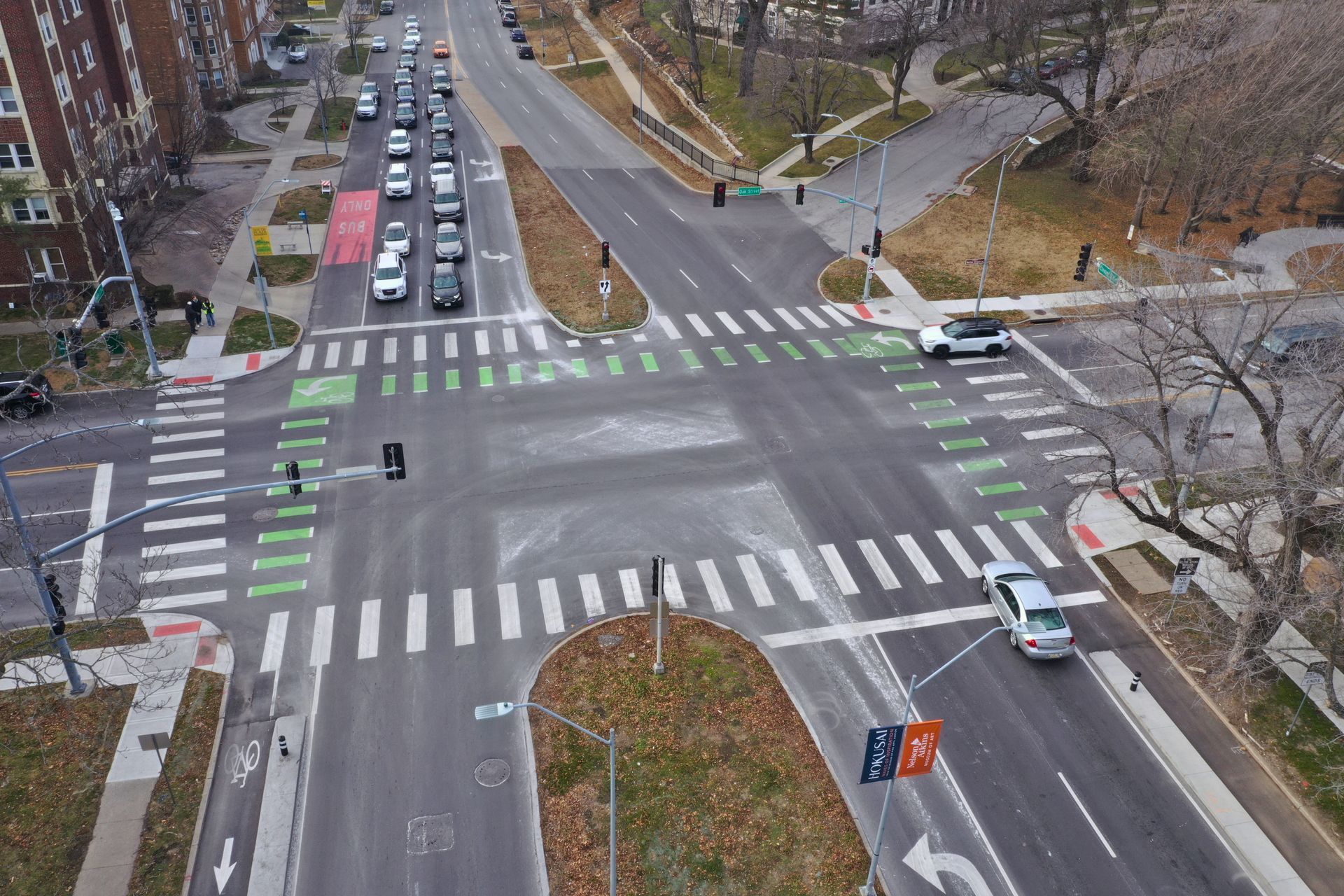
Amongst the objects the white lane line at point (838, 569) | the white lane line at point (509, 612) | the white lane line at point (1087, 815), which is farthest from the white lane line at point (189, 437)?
the white lane line at point (1087, 815)

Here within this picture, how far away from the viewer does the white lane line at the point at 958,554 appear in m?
30.1

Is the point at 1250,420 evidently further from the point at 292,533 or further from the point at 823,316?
the point at 292,533

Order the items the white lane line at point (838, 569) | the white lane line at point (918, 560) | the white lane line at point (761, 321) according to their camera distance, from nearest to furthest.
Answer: the white lane line at point (838, 569) → the white lane line at point (918, 560) → the white lane line at point (761, 321)

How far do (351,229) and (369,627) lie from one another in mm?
34392

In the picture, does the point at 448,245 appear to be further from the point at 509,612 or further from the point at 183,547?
the point at 509,612

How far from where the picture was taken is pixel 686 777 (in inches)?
914

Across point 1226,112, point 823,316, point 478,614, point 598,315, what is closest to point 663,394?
point 598,315

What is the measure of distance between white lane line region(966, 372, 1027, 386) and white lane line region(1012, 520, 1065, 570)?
977 cm

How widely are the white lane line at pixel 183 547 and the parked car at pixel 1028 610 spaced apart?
23662 mm

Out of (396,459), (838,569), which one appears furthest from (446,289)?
(838,569)

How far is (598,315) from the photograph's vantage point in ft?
149

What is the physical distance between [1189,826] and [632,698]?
13.5 m

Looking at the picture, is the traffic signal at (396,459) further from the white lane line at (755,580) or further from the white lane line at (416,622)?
the white lane line at (755,580)

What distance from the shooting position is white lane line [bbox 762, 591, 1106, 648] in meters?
27.5
